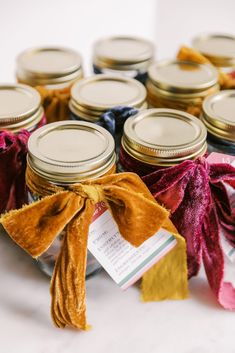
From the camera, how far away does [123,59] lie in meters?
0.74

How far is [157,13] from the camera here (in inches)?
44.4

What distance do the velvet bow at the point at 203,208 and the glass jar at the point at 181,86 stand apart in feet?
0.46

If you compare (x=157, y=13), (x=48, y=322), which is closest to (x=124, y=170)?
(x=48, y=322)

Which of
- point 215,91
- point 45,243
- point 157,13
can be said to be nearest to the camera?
point 45,243

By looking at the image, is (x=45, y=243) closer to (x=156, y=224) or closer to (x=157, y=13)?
(x=156, y=224)

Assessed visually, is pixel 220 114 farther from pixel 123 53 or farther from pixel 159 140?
pixel 123 53

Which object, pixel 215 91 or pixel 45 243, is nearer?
pixel 45 243

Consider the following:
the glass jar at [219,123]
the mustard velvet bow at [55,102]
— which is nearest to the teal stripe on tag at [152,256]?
the glass jar at [219,123]

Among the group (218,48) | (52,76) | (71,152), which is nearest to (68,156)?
(71,152)

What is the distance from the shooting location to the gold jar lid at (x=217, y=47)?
76cm

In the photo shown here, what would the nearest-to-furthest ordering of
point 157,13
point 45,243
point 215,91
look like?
point 45,243, point 215,91, point 157,13

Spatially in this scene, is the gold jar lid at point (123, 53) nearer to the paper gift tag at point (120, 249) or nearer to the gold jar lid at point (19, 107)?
the gold jar lid at point (19, 107)

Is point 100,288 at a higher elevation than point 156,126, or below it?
below

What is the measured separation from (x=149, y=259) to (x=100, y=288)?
72 mm
